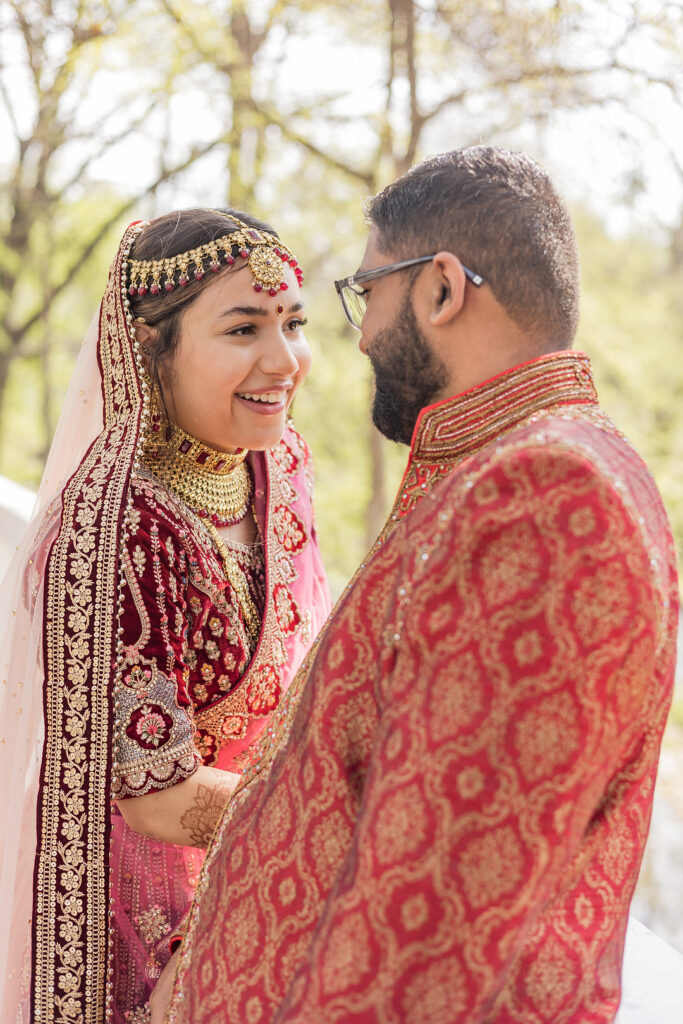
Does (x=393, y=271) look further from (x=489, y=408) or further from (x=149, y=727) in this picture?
(x=149, y=727)

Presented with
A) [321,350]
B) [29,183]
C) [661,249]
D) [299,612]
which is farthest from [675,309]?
[299,612]

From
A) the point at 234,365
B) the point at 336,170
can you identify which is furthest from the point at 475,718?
the point at 336,170

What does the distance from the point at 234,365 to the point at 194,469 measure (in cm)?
24

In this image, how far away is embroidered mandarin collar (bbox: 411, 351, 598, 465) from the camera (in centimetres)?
122

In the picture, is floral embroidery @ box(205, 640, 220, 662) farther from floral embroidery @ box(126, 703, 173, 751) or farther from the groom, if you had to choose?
the groom

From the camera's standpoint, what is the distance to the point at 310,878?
112 centimetres

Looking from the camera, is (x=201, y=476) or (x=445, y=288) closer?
(x=445, y=288)

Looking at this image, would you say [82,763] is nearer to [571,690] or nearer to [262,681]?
[262,681]

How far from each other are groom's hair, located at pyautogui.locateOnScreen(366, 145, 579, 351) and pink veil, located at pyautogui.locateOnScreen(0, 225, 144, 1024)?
2.20 feet

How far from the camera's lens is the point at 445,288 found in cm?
130

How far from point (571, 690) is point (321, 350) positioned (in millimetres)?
7599

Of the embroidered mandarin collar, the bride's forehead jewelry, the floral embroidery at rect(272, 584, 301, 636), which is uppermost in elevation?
the bride's forehead jewelry

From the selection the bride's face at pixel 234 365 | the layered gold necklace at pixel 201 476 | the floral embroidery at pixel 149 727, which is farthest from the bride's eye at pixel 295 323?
the floral embroidery at pixel 149 727

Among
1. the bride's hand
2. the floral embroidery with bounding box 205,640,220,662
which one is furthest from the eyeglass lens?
the bride's hand
